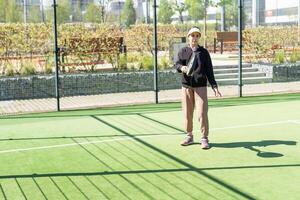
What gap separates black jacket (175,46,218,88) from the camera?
25.2 ft

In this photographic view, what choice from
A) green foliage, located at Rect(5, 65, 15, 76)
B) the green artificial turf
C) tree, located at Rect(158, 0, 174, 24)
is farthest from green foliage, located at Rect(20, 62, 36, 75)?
tree, located at Rect(158, 0, 174, 24)

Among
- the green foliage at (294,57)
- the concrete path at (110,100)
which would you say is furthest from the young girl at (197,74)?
the green foliage at (294,57)

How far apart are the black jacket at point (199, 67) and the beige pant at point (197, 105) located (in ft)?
0.35

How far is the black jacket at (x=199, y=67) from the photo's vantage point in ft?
25.2

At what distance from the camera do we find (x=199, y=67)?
7.69 metres

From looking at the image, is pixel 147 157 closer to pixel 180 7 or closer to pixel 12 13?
pixel 12 13

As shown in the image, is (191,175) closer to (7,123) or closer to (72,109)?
(7,123)

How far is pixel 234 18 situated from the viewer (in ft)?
199

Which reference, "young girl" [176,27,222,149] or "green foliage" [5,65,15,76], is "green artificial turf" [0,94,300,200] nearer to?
"young girl" [176,27,222,149]

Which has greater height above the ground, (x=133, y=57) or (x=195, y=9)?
(x=195, y=9)

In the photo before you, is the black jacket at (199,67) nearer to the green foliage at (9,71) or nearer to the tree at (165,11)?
the green foliage at (9,71)

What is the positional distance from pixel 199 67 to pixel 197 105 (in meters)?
0.60

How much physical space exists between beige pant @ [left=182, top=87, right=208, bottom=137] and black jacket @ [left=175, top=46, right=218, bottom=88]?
11 centimetres

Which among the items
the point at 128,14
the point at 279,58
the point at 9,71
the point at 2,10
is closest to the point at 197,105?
the point at 9,71
